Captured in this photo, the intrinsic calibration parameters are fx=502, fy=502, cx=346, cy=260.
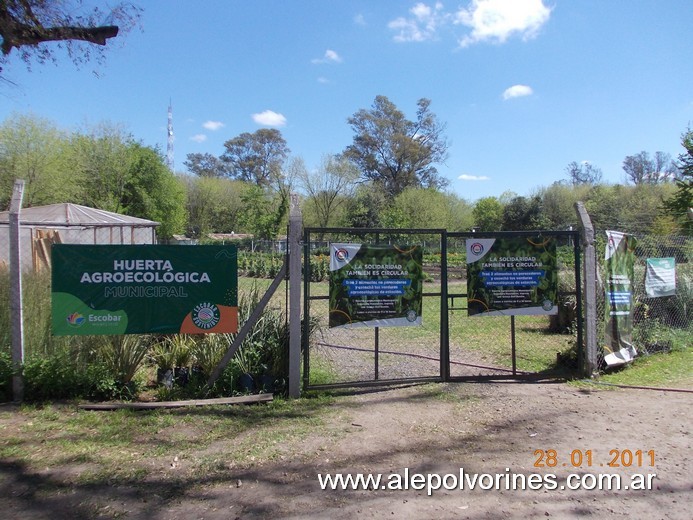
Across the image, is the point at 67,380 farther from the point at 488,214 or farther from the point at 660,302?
the point at 488,214

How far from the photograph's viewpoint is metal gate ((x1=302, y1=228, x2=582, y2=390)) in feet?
20.5

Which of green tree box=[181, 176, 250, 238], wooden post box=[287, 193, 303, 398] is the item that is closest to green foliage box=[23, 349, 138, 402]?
wooden post box=[287, 193, 303, 398]

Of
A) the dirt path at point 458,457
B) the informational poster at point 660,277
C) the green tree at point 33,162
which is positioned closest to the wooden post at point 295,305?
the dirt path at point 458,457

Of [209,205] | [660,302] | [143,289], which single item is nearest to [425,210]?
[209,205]

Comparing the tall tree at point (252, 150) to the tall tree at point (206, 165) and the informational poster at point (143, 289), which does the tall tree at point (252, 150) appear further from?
the informational poster at point (143, 289)

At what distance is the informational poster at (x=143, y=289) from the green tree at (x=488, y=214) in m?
54.7

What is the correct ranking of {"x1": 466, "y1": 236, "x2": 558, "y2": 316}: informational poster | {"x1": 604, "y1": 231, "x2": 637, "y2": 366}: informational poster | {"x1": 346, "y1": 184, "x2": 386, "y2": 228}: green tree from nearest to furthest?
1. {"x1": 466, "y1": 236, "x2": 558, "y2": 316}: informational poster
2. {"x1": 604, "y1": 231, "x2": 637, "y2": 366}: informational poster
3. {"x1": 346, "y1": 184, "x2": 386, "y2": 228}: green tree

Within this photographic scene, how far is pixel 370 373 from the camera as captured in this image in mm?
7062

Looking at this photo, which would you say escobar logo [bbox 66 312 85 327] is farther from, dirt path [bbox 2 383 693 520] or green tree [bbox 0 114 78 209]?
green tree [bbox 0 114 78 209]

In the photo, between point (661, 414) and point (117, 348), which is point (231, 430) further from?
point (661, 414)

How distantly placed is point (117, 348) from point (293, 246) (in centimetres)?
230

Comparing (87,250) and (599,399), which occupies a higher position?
(87,250)

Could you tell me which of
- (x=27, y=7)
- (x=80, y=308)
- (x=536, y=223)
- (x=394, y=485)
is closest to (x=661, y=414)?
(x=394, y=485)

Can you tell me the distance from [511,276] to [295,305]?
9.50 feet
